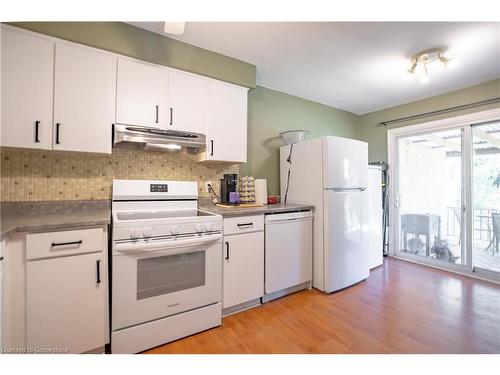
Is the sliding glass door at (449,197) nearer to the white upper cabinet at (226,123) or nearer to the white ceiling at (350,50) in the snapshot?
the white ceiling at (350,50)

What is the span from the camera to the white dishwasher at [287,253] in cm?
210

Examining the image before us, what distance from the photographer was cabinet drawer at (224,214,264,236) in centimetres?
187

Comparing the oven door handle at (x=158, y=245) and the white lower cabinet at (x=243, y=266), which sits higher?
the oven door handle at (x=158, y=245)

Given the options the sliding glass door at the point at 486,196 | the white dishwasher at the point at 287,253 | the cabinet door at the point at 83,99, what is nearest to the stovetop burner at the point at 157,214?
the cabinet door at the point at 83,99

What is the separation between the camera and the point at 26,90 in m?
1.45

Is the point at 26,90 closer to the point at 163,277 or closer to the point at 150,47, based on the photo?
the point at 150,47

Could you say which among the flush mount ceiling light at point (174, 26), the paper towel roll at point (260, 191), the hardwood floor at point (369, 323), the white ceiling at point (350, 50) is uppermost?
the white ceiling at point (350, 50)

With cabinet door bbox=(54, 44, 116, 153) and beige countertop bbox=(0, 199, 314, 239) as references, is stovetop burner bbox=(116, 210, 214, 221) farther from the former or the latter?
cabinet door bbox=(54, 44, 116, 153)

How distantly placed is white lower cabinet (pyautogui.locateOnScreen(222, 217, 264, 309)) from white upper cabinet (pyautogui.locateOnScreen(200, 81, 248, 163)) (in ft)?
2.19

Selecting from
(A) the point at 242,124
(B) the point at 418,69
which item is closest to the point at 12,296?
(A) the point at 242,124

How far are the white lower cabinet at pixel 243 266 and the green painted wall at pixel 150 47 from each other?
139 centimetres

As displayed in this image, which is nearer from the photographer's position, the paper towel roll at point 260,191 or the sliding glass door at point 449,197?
the paper towel roll at point 260,191

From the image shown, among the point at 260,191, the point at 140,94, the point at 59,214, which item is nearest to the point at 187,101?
the point at 140,94
